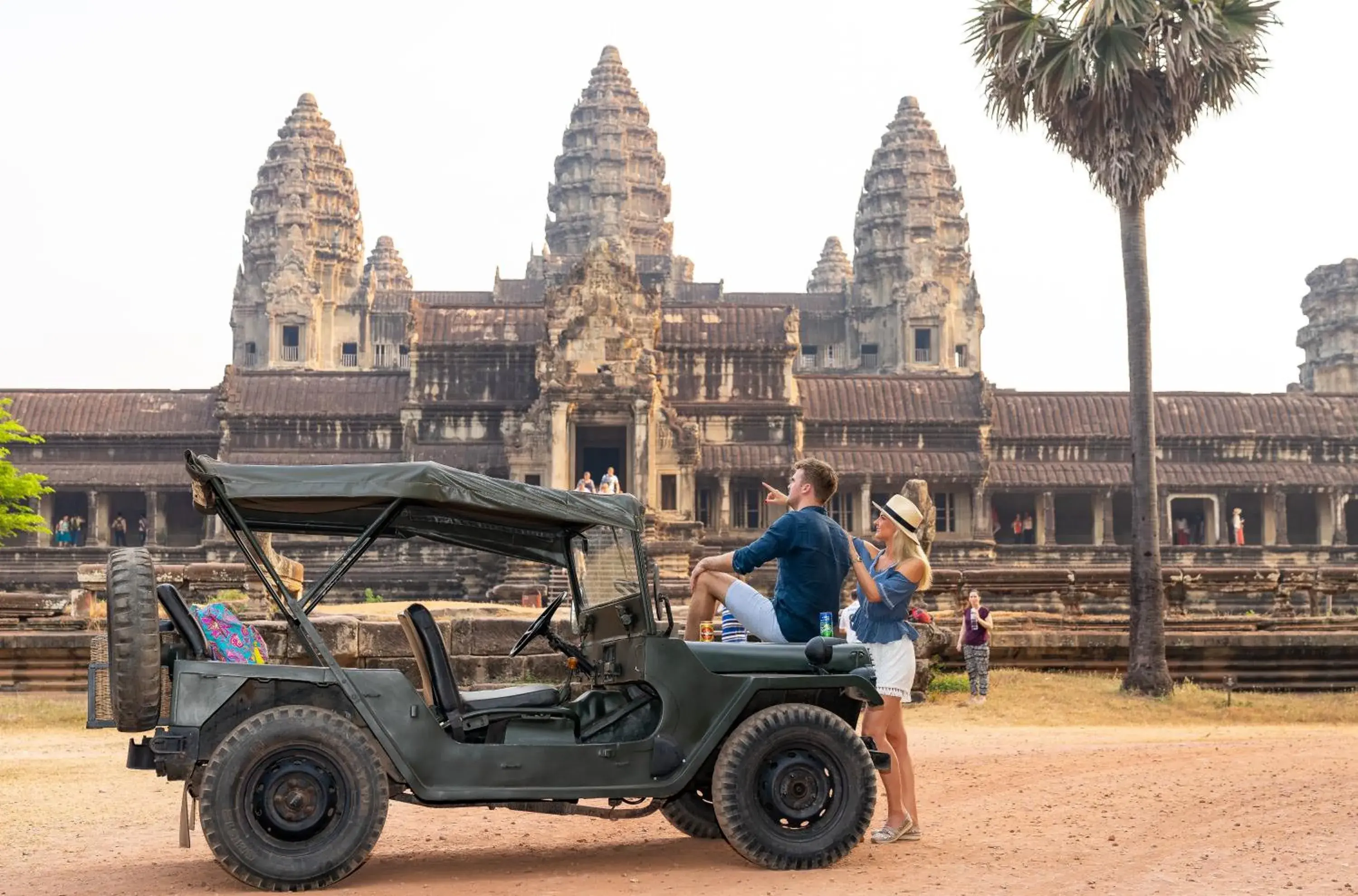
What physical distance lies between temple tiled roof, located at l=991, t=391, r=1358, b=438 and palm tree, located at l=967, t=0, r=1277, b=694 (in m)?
28.8

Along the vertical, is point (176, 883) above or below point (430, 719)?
below

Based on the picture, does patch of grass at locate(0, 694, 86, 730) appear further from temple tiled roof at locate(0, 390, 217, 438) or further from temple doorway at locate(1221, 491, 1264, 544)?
temple doorway at locate(1221, 491, 1264, 544)

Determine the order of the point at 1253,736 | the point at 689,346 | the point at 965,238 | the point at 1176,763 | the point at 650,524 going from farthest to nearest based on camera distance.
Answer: the point at 965,238 → the point at 689,346 → the point at 650,524 → the point at 1253,736 → the point at 1176,763

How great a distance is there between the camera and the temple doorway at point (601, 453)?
46406mm

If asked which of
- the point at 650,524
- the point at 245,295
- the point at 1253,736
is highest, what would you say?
the point at 245,295

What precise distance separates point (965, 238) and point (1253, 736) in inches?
2391

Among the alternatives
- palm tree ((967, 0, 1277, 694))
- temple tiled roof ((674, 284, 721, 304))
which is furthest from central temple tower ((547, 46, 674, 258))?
palm tree ((967, 0, 1277, 694))

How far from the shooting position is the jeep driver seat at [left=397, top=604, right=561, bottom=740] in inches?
336

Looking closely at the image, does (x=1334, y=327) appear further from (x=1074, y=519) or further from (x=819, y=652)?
(x=819, y=652)

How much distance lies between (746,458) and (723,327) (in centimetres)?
465

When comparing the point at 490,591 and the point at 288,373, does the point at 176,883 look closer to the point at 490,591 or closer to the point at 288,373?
the point at 490,591

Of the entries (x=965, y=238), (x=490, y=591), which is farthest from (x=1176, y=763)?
(x=965, y=238)

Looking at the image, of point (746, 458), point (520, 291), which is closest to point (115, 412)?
point (746, 458)

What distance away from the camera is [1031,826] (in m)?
9.64
